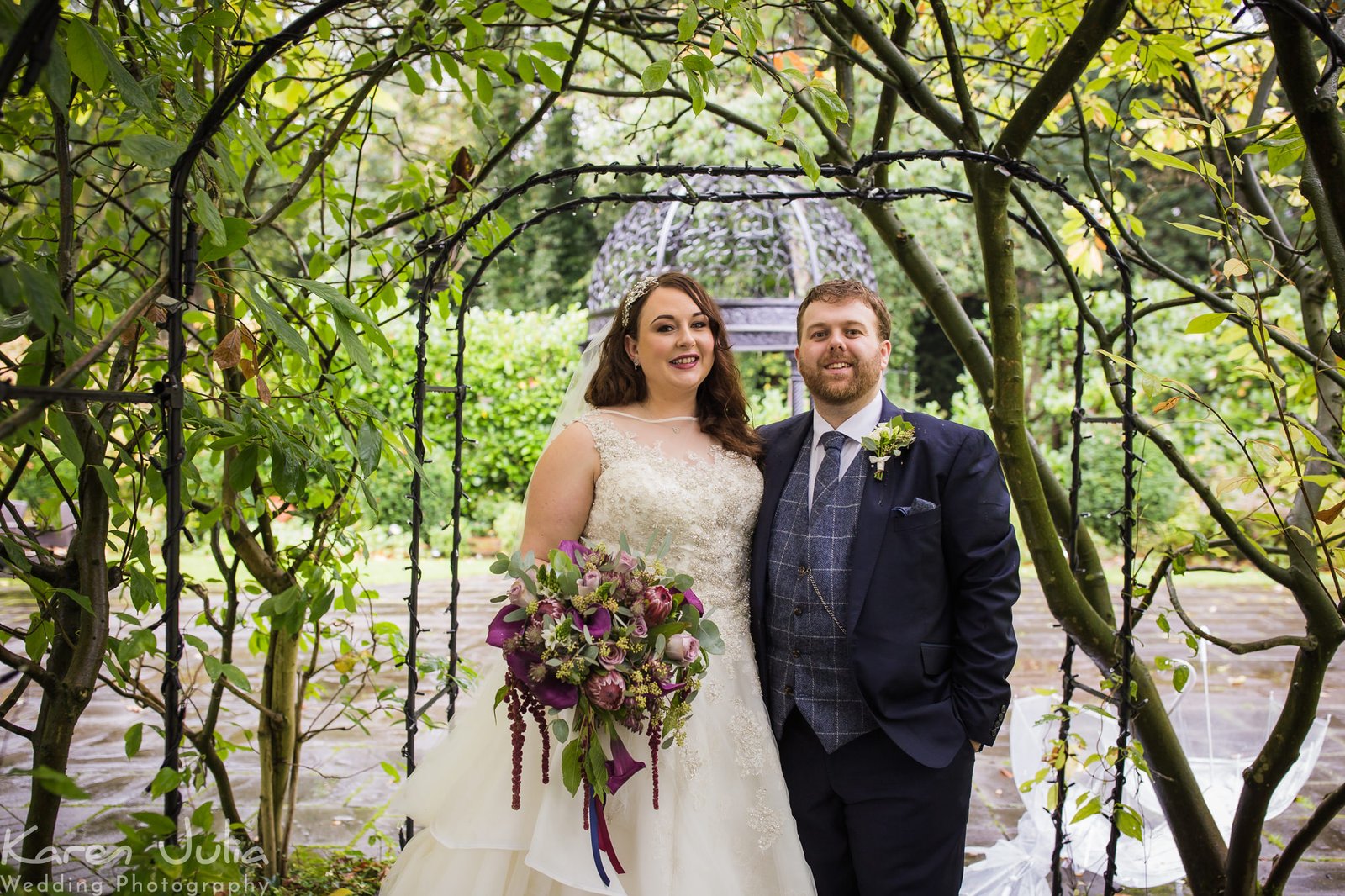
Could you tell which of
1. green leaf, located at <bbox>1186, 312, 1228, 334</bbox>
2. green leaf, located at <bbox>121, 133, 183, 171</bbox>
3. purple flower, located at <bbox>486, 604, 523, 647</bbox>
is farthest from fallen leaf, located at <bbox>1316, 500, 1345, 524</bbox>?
green leaf, located at <bbox>121, 133, 183, 171</bbox>

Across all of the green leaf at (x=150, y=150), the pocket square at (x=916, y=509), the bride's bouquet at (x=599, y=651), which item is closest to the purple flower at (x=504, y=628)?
the bride's bouquet at (x=599, y=651)

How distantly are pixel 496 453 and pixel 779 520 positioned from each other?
6.85 metres

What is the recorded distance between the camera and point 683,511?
7.95 feet

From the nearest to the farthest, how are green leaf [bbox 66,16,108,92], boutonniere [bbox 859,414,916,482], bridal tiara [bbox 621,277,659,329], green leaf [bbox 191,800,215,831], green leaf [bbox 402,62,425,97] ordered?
1. green leaf [bbox 191,800,215,831]
2. green leaf [bbox 66,16,108,92]
3. green leaf [bbox 402,62,425,97]
4. boutonniere [bbox 859,414,916,482]
5. bridal tiara [bbox 621,277,659,329]

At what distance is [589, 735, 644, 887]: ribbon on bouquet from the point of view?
2082mm

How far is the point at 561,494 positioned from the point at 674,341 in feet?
1.62

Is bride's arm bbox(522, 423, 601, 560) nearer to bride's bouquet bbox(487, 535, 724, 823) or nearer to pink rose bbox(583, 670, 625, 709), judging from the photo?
bride's bouquet bbox(487, 535, 724, 823)

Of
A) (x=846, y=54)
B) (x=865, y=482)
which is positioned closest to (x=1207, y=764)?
(x=865, y=482)

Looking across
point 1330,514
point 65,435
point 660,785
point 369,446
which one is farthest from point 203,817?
point 1330,514

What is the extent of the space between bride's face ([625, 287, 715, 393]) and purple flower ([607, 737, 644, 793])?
949 mm

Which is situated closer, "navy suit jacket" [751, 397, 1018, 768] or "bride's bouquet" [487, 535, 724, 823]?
"bride's bouquet" [487, 535, 724, 823]

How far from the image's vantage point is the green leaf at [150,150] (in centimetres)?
141

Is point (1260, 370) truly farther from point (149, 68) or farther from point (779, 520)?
point (149, 68)

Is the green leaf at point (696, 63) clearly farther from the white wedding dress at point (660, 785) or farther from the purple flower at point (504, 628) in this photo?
the purple flower at point (504, 628)
